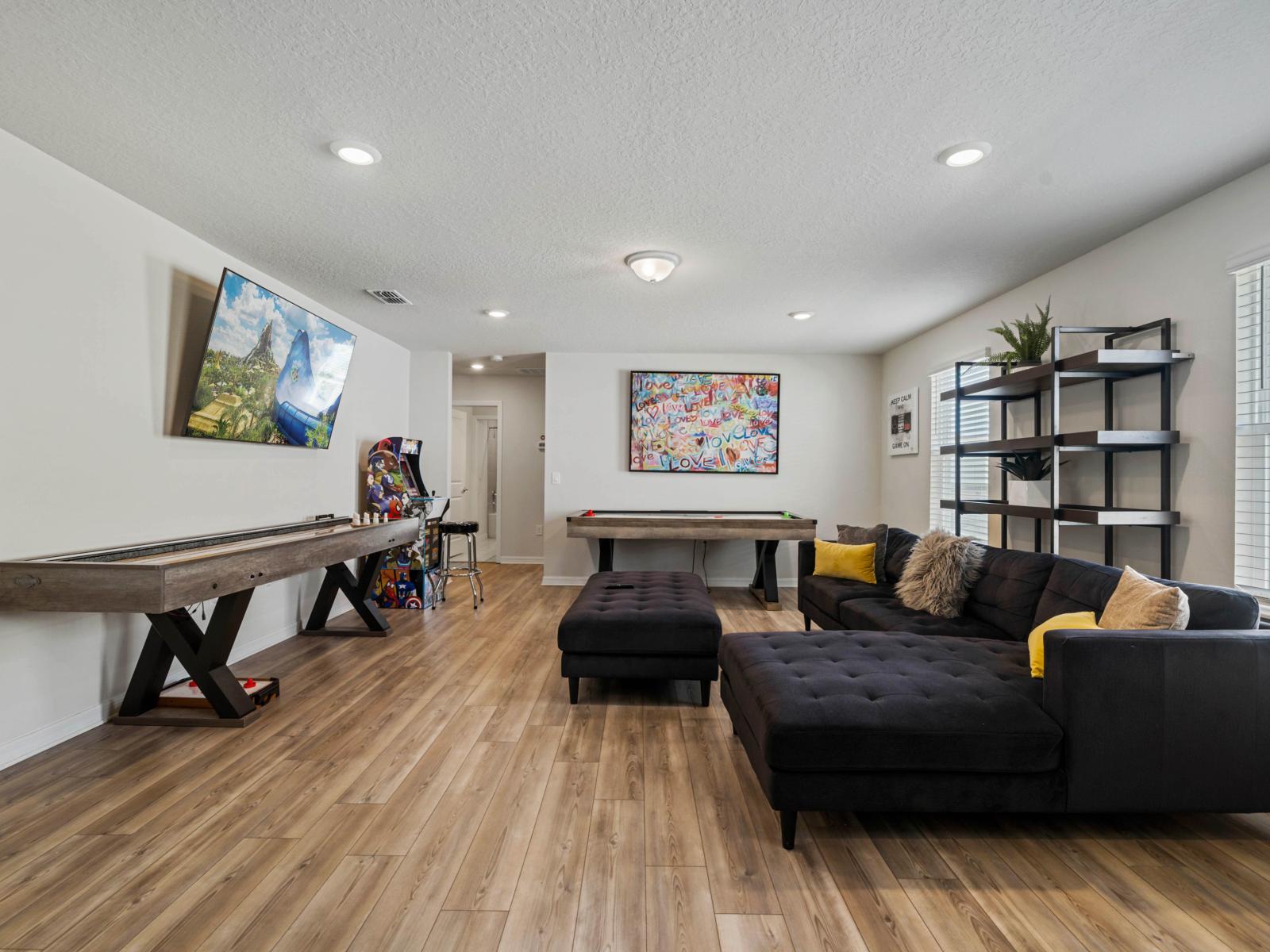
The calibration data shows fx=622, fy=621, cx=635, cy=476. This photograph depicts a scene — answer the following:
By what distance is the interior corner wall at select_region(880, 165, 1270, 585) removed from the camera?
268 cm

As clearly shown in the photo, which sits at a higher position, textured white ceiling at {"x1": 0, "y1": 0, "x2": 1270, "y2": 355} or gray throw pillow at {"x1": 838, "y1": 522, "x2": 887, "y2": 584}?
textured white ceiling at {"x1": 0, "y1": 0, "x2": 1270, "y2": 355}

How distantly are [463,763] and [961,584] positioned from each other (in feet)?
8.50

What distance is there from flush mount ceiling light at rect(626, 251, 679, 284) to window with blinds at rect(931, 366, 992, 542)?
2447 mm

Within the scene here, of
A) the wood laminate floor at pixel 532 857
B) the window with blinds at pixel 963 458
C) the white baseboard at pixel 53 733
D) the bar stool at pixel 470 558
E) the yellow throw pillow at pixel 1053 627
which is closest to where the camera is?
the wood laminate floor at pixel 532 857

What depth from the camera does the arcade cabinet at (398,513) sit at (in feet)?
16.5

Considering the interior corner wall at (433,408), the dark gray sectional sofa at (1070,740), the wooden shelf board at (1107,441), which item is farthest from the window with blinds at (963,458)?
the interior corner wall at (433,408)

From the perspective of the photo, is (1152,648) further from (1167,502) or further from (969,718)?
(1167,502)

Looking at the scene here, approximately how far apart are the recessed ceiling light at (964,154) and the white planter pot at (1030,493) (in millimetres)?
1935

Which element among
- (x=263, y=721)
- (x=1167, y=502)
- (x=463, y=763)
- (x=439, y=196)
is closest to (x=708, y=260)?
(x=439, y=196)

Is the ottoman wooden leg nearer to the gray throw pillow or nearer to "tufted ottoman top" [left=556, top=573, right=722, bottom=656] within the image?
"tufted ottoman top" [left=556, top=573, right=722, bottom=656]

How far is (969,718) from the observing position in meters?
1.84

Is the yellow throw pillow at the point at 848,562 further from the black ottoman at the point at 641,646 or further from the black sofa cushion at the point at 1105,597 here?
the black ottoman at the point at 641,646

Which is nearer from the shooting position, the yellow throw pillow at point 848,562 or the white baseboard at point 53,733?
the white baseboard at point 53,733

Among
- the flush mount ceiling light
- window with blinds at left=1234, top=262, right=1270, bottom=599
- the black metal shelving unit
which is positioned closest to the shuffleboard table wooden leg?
the flush mount ceiling light
